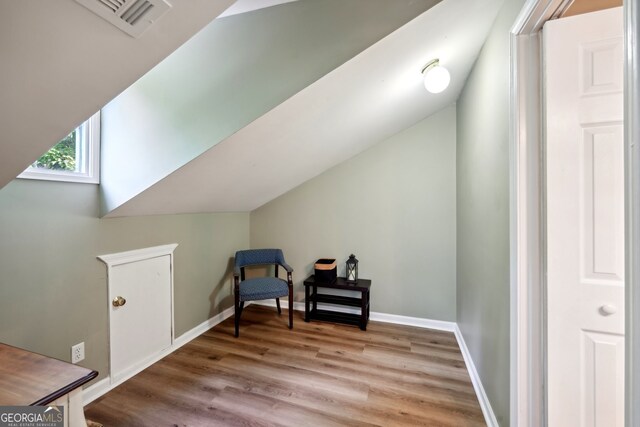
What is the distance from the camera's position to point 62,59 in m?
0.86

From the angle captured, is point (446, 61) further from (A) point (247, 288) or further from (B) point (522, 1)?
(A) point (247, 288)

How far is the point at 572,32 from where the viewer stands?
100cm

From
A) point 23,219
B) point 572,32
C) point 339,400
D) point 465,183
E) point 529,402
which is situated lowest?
point 339,400

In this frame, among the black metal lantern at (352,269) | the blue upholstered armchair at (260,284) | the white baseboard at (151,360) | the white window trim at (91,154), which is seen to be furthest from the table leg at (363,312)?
the white window trim at (91,154)

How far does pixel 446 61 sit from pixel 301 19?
105 centimetres

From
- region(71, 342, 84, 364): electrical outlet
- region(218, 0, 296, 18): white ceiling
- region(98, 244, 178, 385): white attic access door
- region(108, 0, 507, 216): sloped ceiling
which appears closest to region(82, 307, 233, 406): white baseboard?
region(98, 244, 178, 385): white attic access door

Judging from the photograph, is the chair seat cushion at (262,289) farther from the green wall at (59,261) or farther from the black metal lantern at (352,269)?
the green wall at (59,261)

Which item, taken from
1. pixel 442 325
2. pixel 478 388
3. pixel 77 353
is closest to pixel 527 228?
pixel 478 388

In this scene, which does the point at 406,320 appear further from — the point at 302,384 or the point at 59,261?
the point at 59,261

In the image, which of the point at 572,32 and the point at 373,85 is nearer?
the point at 572,32

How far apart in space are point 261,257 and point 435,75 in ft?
7.99

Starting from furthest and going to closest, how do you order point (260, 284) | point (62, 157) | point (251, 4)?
point (260, 284) < point (62, 157) < point (251, 4)

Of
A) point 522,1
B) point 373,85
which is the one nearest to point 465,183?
point 373,85

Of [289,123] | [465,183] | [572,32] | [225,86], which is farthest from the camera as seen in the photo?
[465,183]
